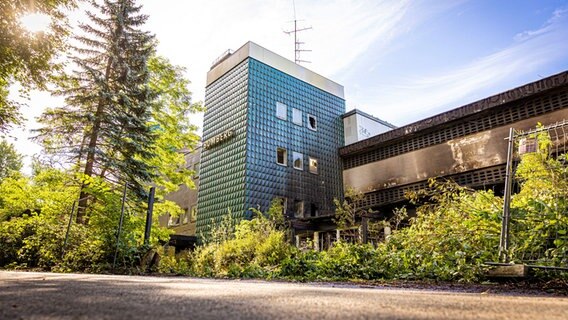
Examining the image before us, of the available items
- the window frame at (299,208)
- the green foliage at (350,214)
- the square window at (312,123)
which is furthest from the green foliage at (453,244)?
the square window at (312,123)

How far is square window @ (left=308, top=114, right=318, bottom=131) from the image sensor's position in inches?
776

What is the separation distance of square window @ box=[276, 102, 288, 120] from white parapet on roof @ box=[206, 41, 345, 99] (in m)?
2.22

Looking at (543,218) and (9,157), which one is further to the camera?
(9,157)

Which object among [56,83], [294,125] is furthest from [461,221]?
[294,125]

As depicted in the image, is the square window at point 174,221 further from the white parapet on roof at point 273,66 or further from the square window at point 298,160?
the square window at point 298,160

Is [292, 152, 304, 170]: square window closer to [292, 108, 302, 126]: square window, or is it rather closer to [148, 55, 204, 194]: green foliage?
[292, 108, 302, 126]: square window

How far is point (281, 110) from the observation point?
18547 millimetres

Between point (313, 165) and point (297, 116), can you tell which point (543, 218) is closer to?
point (313, 165)

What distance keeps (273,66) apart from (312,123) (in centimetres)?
401

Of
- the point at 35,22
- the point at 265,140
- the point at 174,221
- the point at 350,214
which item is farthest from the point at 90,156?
the point at 174,221

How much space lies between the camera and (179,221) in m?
22.3

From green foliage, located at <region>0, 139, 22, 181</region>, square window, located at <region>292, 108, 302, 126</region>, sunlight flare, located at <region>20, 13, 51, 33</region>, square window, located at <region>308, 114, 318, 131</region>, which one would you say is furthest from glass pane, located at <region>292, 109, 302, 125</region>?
green foliage, located at <region>0, 139, 22, 181</region>

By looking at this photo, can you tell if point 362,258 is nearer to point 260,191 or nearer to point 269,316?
point 269,316

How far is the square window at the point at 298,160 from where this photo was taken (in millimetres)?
18328
